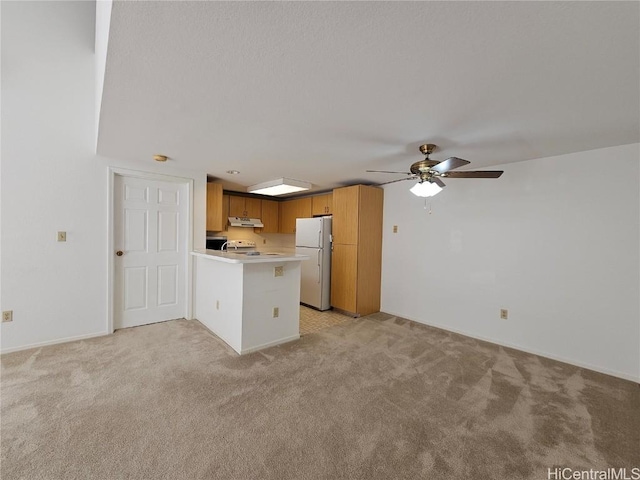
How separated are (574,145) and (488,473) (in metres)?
2.88

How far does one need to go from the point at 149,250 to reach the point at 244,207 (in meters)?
2.17

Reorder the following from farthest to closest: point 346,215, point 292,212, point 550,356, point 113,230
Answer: point 292,212 → point 346,215 → point 113,230 → point 550,356

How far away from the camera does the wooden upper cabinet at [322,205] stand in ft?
16.8

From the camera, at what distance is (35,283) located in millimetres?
2885

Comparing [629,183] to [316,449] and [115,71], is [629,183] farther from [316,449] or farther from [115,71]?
[115,71]

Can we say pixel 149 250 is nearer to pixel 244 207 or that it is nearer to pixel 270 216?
pixel 244 207

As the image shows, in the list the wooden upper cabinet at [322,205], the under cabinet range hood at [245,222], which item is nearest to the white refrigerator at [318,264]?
the wooden upper cabinet at [322,205]

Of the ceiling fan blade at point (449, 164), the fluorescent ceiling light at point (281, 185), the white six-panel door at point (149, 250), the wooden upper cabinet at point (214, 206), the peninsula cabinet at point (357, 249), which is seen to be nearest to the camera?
the ceiling fan blade at point (449, 164)

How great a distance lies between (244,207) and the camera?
553cm

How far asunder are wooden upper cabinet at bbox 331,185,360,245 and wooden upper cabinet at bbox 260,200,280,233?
1925 mm

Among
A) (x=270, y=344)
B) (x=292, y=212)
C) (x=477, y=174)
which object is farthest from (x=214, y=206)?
(x=477, y=174)

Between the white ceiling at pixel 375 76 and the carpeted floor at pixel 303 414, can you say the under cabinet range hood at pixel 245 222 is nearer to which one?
the white ceiling at pixel 375 76

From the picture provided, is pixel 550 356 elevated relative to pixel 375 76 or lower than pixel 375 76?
lower

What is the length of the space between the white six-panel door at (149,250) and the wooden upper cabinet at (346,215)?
2287mm
